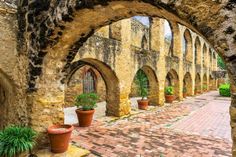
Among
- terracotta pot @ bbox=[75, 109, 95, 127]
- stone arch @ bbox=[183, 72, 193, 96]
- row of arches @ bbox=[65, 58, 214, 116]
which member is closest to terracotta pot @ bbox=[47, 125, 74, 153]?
terracotta pot @ bbox=[75, 109, 95, 127]

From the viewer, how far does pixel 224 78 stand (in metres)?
32.0

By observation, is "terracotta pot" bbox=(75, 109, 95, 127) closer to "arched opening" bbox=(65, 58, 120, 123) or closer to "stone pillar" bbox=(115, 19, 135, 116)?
"arched opening" bbox=(65, 58, 120, 123)

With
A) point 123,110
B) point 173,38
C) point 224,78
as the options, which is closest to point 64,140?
point 123,110

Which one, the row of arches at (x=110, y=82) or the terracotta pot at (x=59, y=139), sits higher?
the row of arches at (x=110, y=82)

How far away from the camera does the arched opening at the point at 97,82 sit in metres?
9.14

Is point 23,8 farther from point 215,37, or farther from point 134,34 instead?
point 134,34

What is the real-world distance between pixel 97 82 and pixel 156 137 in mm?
9419

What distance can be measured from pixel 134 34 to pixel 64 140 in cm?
1642

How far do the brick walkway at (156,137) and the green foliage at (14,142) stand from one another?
58.3 inches

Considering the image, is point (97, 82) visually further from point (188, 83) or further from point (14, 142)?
point (14, 142)

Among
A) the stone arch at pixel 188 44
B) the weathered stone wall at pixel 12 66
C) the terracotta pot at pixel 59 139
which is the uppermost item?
the stone arch at pixel 188 44

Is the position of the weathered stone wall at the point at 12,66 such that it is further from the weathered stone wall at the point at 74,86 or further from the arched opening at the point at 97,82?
the weathered stone wall at the point at 74,86

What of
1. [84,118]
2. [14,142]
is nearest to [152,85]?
[84,118]

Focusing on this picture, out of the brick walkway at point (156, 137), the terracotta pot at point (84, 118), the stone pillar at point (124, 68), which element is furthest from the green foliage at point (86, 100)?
→ the stone pillar at point (124, 68)
